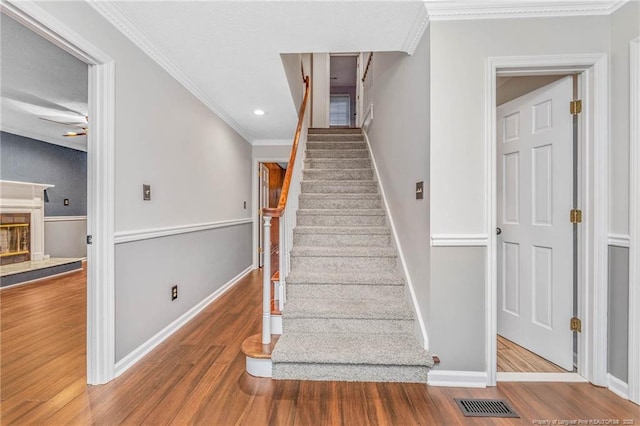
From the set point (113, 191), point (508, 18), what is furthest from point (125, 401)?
point (508, 18)

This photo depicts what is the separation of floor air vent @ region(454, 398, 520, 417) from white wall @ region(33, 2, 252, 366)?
2178 millimetres

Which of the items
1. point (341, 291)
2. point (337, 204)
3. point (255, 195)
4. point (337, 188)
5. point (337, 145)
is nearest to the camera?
point (341, 291)

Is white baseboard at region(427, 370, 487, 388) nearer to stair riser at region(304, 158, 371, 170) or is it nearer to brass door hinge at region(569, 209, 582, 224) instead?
brass door hinge at region(569, 209, 582, 224)

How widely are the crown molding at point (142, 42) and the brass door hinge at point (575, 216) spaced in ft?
10.4

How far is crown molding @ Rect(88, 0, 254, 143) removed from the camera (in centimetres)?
187

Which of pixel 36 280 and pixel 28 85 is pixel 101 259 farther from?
pixel 36 280

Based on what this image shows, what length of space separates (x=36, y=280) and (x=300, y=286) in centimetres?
480

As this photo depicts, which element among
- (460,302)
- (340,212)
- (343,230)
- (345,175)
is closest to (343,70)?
(345,175)

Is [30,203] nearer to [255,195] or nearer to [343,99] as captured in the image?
[255,195]

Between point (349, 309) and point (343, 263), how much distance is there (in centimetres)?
53

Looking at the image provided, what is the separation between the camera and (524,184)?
2.37m

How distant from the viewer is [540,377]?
2027mm

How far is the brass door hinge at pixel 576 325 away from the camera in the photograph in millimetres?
2056

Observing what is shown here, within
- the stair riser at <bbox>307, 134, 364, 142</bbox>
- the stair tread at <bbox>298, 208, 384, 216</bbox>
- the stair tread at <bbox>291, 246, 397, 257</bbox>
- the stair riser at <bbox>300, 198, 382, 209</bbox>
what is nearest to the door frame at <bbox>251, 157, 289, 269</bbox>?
the stair riser at <bbox>307, 134, 364, 142</bbox>
